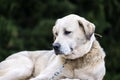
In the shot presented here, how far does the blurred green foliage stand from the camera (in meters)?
19.3

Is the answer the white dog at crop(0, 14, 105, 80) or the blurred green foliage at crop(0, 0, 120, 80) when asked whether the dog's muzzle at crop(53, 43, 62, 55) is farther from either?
the blurred green foliage at crop(0, 0, 120, 80)

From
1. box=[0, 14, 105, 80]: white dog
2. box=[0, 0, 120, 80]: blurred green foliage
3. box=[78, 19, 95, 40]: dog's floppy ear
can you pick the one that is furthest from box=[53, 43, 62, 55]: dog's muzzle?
box=[0, 0, 120, 80]: blurred green foliage

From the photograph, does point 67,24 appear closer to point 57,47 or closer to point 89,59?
point 57,47

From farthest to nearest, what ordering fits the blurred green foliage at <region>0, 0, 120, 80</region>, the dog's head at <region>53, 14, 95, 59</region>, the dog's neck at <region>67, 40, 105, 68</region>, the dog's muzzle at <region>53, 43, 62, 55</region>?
the blurred green foliage at <region>0, 0, 120, 80</region>, the dog's neck at <region>67, 40, 105, 68</region>, the dog's head at <region>53, 14, 95, 59</region>, the dog's muzzle at <region>53, 43, 62, 55</region>

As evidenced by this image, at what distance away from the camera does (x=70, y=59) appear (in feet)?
34.2

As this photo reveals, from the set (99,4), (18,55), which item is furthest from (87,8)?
(18,55)

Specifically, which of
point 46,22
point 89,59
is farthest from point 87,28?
point 46,22

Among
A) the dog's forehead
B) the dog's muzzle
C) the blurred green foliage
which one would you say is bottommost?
the dog's muzzle

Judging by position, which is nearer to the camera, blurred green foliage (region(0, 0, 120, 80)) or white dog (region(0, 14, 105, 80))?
white dog (region(0, 14, 105, 80))

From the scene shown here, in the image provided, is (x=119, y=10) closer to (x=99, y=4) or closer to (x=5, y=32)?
(x=99, y=4)

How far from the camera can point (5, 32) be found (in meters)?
19.3

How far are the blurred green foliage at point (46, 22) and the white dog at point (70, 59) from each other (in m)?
7.99

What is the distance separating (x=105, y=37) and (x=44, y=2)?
205cm

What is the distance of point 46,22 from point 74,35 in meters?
9.36
